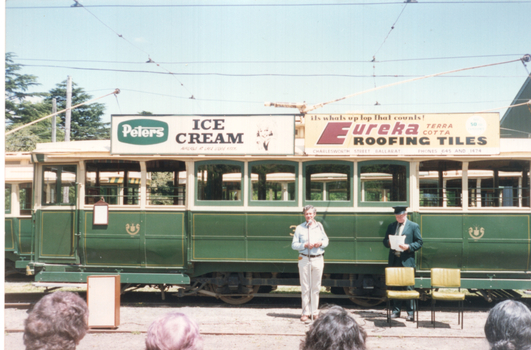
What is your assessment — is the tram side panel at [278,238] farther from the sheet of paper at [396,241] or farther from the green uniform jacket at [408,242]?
the sheet of paper at [396,241]

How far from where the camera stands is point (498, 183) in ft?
27.2

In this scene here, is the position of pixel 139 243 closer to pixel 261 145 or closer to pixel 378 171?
pixel 261 145

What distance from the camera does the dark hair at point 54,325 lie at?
274 centimetres

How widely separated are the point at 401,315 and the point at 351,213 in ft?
6.50

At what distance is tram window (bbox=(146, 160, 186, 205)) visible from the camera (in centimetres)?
862

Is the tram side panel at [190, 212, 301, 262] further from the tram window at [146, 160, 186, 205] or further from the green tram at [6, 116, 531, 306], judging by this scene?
the tram window at [146, 160, 186, 205]

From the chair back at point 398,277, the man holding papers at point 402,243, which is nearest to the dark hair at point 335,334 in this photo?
the chair back at point 398,277

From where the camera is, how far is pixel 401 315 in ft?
26.7

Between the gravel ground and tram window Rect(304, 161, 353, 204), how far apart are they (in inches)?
81.9

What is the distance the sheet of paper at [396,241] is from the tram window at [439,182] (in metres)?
1.07

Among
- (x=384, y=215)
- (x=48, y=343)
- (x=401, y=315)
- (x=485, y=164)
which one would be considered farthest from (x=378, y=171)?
(x=48, y=343)

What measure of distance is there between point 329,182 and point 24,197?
7.76 metres

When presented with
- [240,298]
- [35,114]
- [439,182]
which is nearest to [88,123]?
[35,114]

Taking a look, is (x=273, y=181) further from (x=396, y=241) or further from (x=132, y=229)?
(x=132, y=229)
